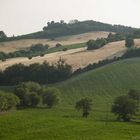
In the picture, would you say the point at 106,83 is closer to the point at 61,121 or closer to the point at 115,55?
the point at 115,55

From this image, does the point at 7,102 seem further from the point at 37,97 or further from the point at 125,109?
the point at 125,109

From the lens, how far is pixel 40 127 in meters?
89.1

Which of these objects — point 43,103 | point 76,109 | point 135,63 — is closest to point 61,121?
point 76,109

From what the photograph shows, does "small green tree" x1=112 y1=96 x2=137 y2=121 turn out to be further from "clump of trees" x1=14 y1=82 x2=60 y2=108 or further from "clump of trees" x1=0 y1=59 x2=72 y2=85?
"clump of trees" x1=0 y1=59 x2=72 y2=85

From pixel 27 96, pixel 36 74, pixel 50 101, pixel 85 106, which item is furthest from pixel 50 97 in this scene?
pixel 36 74

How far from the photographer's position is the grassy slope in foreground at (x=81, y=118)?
81844mm

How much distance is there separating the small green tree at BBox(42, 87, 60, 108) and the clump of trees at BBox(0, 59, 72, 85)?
29012 mm

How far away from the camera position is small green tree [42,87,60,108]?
4921 inches

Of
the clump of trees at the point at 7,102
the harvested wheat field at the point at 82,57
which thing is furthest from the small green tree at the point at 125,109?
the harvested wheat field at the point at 82,57

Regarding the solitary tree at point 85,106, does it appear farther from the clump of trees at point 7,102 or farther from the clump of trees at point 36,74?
the clump of trees at point 36,74

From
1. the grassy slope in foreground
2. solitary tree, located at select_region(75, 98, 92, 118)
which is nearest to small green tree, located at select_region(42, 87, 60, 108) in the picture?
the grassy slope in foreground

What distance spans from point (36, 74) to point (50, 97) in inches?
1346

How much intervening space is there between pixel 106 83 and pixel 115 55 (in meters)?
38.8

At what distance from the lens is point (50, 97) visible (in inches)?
4934
